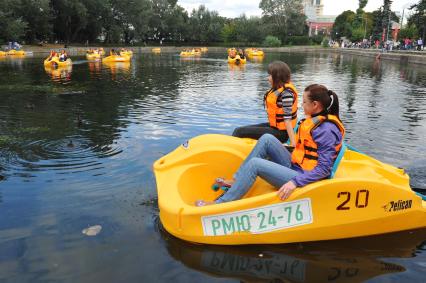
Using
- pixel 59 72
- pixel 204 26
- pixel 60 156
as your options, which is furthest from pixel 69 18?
pixel 60 156

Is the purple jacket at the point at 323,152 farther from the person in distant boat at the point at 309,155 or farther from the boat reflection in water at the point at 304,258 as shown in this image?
the boat reflection in water at the point at 304,258

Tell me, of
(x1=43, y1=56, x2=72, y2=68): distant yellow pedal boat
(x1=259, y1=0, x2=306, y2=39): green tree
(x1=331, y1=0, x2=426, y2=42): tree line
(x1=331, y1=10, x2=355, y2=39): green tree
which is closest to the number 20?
(x1=43, y1=56, x2=72, y2=68): distant yellow pedal boat

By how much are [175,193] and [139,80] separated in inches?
685

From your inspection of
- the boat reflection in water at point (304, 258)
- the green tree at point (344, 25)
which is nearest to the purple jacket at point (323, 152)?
the boat reflection in water at point (304, 258)

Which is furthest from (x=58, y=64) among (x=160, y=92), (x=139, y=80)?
(x=160, y=92)

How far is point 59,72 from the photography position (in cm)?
2503

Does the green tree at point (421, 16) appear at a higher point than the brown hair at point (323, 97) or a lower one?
higher

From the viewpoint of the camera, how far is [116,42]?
72688mm

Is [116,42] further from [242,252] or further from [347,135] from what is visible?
[242,252]

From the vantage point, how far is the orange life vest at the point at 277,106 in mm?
5465

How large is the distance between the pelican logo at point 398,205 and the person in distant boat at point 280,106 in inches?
54.2

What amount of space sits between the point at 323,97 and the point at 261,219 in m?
1.31

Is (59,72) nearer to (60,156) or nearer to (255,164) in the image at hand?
(60,156)

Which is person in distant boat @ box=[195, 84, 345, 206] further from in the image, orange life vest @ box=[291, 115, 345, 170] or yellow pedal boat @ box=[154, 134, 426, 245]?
yellow pedal boat @ box=[154, 134, 426, 245]
